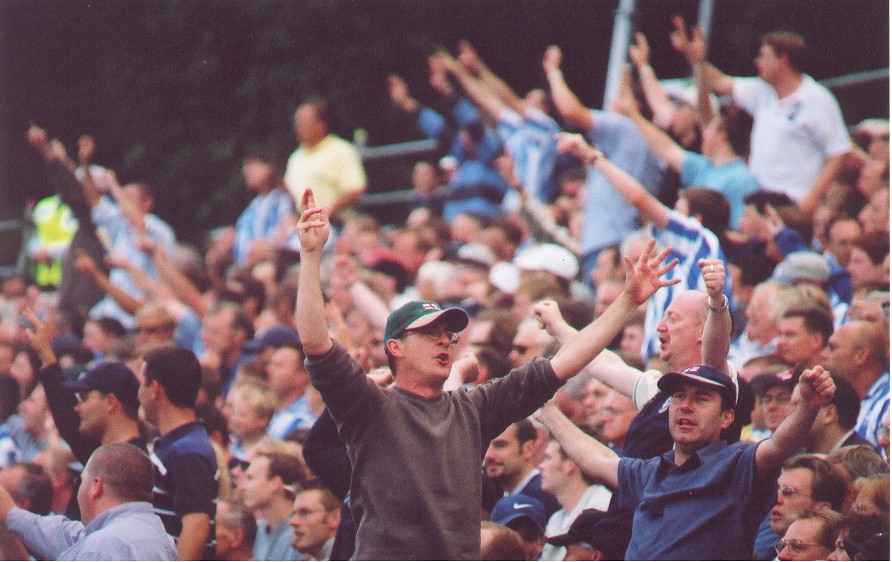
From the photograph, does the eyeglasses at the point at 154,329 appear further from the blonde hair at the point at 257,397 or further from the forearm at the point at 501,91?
the forearm at the point at 501,91

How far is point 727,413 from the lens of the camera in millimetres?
5434

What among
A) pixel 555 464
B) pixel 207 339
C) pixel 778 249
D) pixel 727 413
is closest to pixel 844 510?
pixel 727 413

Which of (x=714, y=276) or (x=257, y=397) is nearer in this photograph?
(x=714, y=276)

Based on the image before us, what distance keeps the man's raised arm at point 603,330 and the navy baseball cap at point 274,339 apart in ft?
13.4

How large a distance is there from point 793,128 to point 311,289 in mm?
5630

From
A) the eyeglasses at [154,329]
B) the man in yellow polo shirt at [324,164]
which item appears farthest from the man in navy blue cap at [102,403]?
the man in yellow polo shirt at [324,164]

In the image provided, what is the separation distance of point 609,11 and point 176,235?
4869 mm

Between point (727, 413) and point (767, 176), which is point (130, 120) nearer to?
point (767, 176)

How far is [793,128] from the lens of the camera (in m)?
9.91

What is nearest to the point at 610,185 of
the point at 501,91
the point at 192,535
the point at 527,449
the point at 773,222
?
the point at 773,222

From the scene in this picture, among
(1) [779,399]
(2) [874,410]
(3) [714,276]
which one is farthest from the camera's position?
(2) [874,410]

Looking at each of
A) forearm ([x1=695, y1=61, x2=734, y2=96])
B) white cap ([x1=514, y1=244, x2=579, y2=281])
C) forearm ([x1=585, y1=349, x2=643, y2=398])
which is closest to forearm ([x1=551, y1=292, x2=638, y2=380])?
forearm ([x1=585, y1=349, x2=643, y2=398])

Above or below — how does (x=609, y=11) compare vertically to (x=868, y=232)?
above

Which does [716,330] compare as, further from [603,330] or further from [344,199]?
[344,199]
